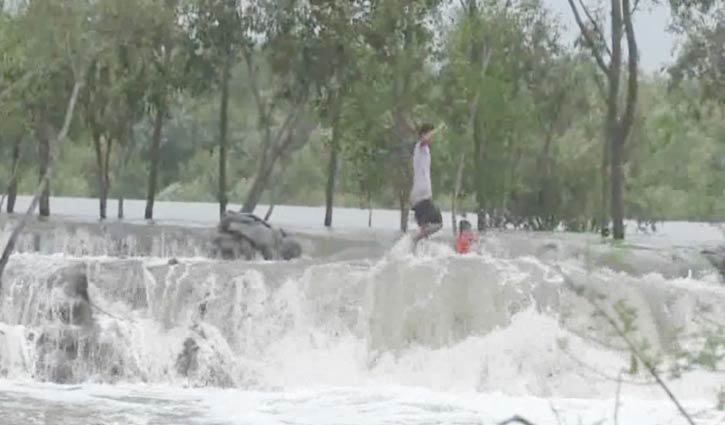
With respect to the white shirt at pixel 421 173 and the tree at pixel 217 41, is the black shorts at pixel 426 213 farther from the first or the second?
the tree at pixel 217 41

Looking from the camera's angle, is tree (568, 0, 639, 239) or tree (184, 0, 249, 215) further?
tree (184, 0, 249, 215)

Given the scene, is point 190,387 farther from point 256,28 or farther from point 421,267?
point 256,28

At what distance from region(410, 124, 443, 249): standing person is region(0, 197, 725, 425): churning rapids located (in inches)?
30.7

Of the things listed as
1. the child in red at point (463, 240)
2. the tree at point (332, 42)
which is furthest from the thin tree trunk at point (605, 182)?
the child in red at point (463, 240)

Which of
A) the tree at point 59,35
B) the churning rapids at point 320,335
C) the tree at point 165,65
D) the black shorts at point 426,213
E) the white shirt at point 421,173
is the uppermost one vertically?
the tree at point 165,65

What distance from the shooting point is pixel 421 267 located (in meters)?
16.6

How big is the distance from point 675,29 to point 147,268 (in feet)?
62.7

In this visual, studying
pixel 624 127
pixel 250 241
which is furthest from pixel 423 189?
pixel 624 127

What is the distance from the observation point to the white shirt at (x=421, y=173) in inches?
584

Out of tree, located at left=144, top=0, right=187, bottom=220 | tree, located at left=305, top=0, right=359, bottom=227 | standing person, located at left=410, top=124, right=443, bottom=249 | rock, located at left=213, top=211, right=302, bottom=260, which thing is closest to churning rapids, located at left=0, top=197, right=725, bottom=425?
standing person, located at left=410, top=124, right=443, bottom=249

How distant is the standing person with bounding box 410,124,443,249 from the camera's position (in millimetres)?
14680

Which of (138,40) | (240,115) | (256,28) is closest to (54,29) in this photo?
(138,40)

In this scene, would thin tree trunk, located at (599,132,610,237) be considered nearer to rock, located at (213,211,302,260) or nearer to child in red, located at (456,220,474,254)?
rock, located at (213,211,302,260)

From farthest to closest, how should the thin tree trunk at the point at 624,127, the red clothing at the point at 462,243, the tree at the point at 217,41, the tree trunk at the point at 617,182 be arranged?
the tree at the point at 217,41
the tree trunk at the point at 617,182
the thin tree trunk at the point at 624,127
the red clothing at the point at 462,243
